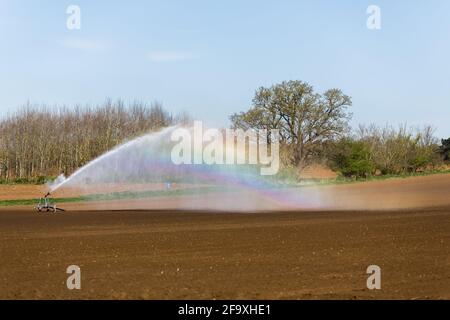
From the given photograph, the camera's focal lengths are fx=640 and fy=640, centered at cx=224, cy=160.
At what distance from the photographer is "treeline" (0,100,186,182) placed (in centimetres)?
11138

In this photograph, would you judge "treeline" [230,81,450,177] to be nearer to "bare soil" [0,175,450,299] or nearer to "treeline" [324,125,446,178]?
"treeline" [324,125,446,178]

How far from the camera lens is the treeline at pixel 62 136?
111375 mm

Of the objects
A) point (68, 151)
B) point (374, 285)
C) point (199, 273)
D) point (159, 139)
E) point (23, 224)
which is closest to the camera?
point (374, 285)

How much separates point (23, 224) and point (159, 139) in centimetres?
3296

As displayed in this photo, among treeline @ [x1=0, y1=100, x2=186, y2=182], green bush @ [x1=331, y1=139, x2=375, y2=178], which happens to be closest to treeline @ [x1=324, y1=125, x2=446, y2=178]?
green bush @ [x1=331, y1=139, x2=375, y2=178]

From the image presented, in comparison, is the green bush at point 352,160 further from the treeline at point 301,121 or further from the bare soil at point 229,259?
the bare soil at point 229,259

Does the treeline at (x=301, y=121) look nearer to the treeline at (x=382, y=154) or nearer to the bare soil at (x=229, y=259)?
the treeline at (x=382, y=154)

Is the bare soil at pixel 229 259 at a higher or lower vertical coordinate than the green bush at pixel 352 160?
lower

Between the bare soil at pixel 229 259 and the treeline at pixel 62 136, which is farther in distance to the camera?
the treeline at pixel 62 136

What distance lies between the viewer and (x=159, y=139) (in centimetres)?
6794

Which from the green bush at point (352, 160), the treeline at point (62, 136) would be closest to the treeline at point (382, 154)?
the green bush at point (352, 160)

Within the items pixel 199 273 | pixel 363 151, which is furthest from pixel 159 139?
pixel 199 273

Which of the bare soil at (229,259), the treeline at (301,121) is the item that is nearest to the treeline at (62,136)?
the treeline at (301,121)
